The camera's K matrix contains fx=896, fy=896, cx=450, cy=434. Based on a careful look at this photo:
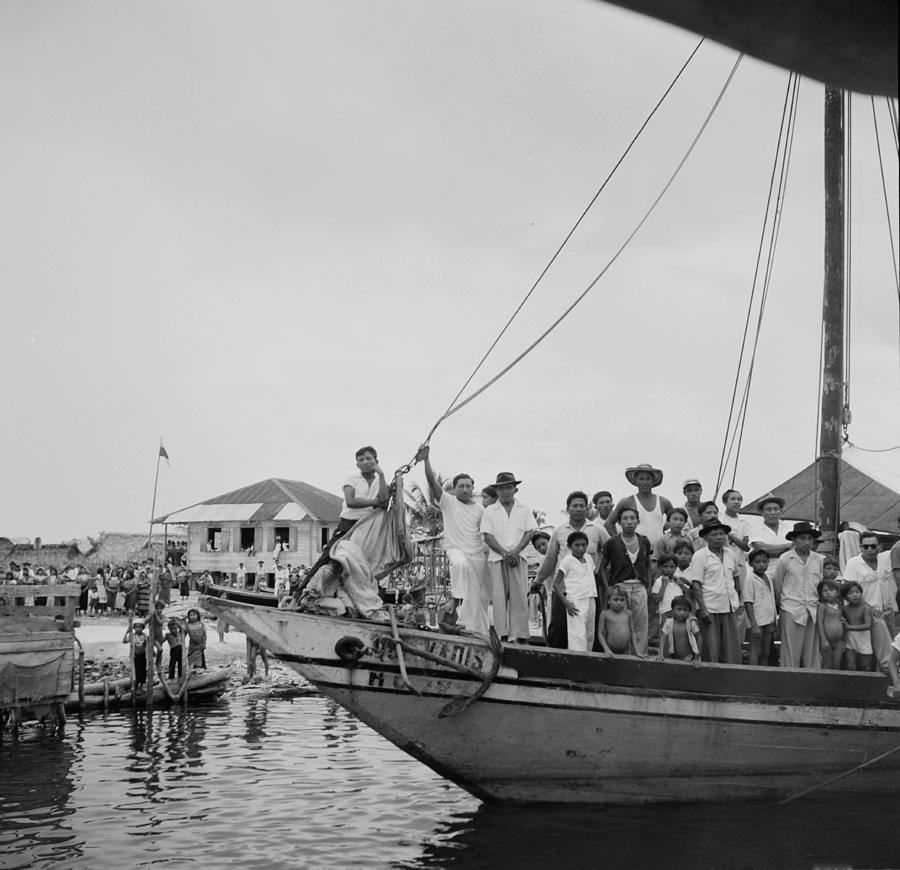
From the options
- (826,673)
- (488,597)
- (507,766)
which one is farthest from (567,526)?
(826,673)

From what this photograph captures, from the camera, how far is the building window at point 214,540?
43312 millimetres

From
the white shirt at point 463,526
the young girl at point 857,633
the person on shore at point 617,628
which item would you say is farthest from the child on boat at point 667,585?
the young girl at point 857,633

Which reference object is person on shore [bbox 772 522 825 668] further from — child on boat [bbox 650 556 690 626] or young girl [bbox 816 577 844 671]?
child on boat [bbox 650 556 690 626]

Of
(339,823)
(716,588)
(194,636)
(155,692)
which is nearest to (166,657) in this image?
(194,636)

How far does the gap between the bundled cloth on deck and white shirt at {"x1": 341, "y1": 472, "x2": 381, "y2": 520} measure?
0.08m

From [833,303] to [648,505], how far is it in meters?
4.70

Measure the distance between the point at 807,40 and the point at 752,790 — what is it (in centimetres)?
942

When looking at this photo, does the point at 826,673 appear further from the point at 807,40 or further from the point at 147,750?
the point at 147,750

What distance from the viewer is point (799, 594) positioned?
31.7ft

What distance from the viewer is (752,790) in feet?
31.9

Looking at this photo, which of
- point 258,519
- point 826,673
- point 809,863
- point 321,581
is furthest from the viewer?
point 258,519

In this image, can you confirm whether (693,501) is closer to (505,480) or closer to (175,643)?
(505,480)

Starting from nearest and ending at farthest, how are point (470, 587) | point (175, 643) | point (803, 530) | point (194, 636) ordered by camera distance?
point (470, 587) → point (803, 530) → point (175, 643) → point (194, 636)

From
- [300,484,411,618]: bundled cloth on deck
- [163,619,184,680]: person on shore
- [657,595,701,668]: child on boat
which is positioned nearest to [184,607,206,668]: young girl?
[163,619,184,680]: person on shore
